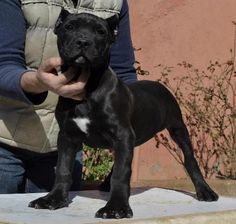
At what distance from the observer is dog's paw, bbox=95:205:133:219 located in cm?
216

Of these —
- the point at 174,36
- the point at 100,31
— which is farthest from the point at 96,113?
the point at 174,36

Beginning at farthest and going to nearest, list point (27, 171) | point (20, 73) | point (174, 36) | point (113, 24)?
point (174, 36), point (27, 171), point (20, 73), point (113, 24)

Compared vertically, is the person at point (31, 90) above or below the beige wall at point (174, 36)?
above

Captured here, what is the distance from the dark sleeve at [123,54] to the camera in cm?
303

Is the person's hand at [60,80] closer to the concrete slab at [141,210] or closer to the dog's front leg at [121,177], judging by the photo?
the dog's front leg at [121,177]

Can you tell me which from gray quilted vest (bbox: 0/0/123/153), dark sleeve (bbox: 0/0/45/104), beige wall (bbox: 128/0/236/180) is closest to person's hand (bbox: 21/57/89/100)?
dark sleeve (bbox: 0/0/45/104)

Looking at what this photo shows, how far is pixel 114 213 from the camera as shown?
217cm

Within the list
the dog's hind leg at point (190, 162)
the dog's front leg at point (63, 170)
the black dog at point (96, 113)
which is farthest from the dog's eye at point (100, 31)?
the dog's hind leg at point (190, 162)

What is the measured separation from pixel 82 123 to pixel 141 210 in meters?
0.34

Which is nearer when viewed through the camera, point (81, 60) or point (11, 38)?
point (81, 60)

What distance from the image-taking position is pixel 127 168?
2365mm

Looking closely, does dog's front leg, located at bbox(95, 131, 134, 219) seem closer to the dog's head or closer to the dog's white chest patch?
the dog's white chest patch

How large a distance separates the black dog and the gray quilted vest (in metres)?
0.38

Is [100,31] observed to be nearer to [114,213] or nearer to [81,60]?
[81,60]
